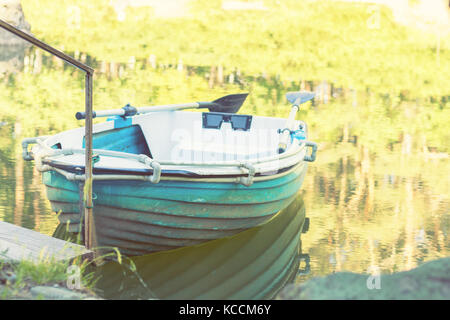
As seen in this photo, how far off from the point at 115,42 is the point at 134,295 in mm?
19777

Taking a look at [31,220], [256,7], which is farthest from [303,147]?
[256,7]

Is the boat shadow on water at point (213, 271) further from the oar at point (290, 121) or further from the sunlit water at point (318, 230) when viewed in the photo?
the oar at point (290, 121)

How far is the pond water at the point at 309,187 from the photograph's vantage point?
19.8 ft

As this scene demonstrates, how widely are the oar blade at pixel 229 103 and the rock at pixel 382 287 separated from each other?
4.96 m

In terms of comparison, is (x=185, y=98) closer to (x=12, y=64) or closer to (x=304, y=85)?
(x=304, y=85)

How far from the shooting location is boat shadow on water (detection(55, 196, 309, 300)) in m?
5.56

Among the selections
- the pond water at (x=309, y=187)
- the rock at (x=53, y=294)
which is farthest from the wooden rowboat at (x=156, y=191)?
the rock at (x=53, y=294)

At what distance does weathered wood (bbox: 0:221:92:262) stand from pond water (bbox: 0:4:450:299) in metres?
0.48

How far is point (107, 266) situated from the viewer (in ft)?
19.0

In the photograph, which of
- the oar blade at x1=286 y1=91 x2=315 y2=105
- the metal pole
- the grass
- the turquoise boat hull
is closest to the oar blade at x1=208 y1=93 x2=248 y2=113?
the oar blade at x1=286 y1=91 x2=315 y2=105

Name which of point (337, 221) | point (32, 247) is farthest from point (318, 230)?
point (32, 247)

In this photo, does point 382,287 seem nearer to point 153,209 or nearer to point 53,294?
point 53,294

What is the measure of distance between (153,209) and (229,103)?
3.59 m

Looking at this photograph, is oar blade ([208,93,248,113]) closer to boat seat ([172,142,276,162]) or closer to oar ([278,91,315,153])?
oar ([278,91,315,153])
